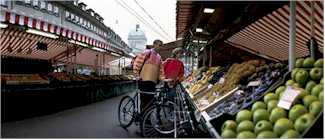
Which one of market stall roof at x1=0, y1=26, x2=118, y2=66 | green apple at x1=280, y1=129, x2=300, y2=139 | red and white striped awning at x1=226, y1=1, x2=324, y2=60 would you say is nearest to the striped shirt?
red and white striped awning at x1=226, y1=1, x2=324, y2=60

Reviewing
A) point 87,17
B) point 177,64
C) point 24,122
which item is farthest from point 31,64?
point 87,17

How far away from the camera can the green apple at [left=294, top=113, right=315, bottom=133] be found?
1.99 meters

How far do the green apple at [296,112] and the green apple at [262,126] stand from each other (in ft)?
0.40

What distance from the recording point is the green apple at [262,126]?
2.14 metres

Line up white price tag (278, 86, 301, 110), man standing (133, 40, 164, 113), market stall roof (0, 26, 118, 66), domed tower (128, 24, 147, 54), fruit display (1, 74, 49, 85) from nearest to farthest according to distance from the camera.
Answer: white price tag (278, 86, 301, 110) → man standing (133, 40, 164, 113) → fruit display (1, 74, 49, 85) → market stall roof (0, 26, 118, 66) → domed tower (128, 24, 147, 54)

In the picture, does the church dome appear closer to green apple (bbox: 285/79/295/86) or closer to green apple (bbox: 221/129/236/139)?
green apple (bbox: 285/79/295/86)

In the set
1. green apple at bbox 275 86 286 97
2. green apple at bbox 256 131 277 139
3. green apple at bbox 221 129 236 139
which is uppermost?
green apple at bbox 275 86 286 97

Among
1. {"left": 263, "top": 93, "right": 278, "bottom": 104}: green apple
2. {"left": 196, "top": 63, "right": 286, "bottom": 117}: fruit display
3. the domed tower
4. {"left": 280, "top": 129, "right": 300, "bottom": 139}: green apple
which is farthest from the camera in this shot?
the domed tower

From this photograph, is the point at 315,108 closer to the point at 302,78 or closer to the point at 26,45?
the point at 302,78

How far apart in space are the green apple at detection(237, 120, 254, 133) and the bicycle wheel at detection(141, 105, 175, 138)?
298 centimetres

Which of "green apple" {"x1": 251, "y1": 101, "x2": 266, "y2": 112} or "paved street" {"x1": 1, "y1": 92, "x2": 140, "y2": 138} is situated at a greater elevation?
"green apple" {"x1": 251, "y1": 101, "x2": 266, "y2": 112}

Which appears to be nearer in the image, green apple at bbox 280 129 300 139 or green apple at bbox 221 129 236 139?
green apple at bbox 280 129 300 139

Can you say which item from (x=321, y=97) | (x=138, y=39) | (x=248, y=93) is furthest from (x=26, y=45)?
(x=138, y=39)

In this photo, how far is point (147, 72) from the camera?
6.09 m
